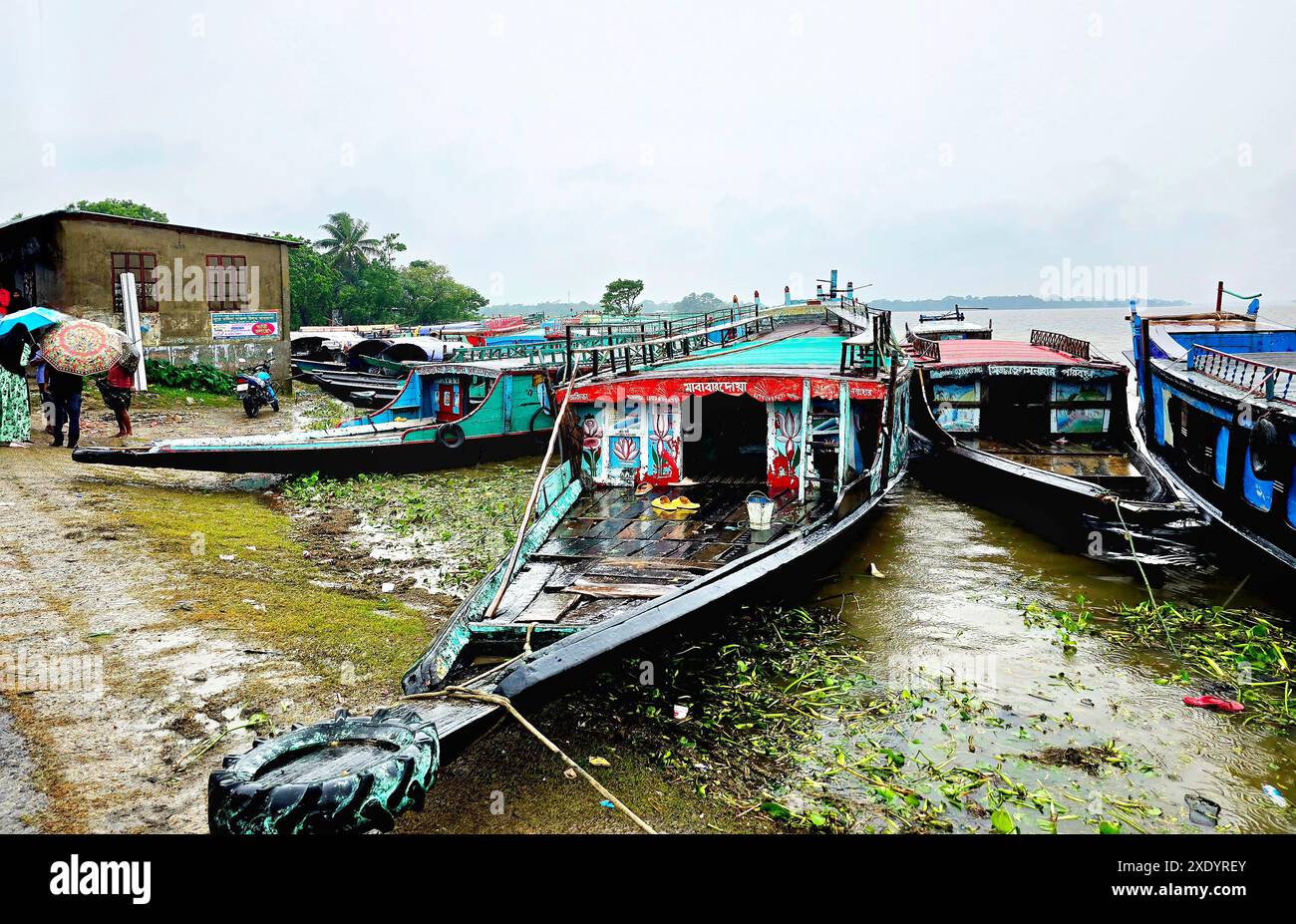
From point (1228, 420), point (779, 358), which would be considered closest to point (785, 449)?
point (779, 358)

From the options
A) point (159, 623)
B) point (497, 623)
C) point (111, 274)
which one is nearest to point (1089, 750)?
point (497, 623)

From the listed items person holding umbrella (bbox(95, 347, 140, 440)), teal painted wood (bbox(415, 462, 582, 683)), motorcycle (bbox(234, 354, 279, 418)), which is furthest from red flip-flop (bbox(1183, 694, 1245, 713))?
motorcycle (bbox(234, 354, 279, 418))

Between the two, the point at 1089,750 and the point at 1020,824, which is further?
the point at 1089,750

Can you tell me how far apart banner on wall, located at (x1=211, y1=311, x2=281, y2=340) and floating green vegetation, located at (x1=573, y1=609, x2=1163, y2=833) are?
65.9ft

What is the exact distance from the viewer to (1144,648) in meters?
7.56

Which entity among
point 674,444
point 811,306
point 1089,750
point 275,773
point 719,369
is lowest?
point 1089,750

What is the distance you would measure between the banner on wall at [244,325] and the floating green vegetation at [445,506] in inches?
432

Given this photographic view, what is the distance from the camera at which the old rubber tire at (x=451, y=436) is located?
15.2 m

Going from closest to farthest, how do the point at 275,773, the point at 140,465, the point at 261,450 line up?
the point at 275,773
the point at 140,465
the point at 261,450

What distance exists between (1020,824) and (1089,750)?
4.27ft

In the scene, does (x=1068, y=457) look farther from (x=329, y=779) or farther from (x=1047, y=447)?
(x=329, y=779)

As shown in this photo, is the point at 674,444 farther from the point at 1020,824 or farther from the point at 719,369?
the point at 1020,824

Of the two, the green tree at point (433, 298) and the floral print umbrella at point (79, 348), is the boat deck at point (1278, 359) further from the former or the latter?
the green tree at point (433, 298)

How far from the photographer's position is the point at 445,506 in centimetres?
1255
